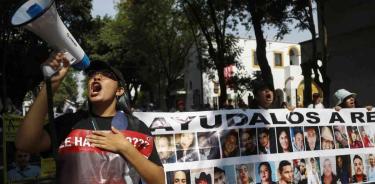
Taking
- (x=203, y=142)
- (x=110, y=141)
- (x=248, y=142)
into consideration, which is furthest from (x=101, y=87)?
(x=248, y=142)

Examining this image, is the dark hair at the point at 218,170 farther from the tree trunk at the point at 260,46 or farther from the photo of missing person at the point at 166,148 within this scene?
the tree trunk at the point at 260,46

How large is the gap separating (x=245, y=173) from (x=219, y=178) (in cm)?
33

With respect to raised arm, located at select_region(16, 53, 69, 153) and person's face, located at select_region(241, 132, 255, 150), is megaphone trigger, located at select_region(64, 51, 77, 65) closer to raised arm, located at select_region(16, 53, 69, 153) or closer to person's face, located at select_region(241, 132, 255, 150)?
raised arm, located at select_region(16, 53, 69, 153)

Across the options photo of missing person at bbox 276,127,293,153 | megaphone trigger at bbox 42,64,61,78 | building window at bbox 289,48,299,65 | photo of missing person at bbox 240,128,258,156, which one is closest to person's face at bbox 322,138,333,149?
photo of missing person at bbox 276,127,293,153

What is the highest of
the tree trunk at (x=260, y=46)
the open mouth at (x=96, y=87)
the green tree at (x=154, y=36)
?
the green tree at (x=154, y=36)

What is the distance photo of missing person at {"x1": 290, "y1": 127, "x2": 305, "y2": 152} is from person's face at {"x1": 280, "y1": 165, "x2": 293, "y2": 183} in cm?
25

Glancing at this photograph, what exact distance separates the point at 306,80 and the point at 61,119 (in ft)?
49.2

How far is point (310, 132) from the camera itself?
250 inches

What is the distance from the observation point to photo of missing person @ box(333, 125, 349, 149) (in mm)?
6516

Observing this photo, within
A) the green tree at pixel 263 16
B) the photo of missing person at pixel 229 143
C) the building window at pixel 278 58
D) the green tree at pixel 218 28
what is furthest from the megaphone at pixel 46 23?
the building window at pixel 278 58

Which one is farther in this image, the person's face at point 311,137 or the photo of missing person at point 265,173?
the person's face at point 311,137

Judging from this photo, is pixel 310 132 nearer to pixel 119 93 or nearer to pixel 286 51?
pixel 119 93

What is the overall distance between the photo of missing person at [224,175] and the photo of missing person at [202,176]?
0.06 m

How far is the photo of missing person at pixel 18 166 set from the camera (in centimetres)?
672
